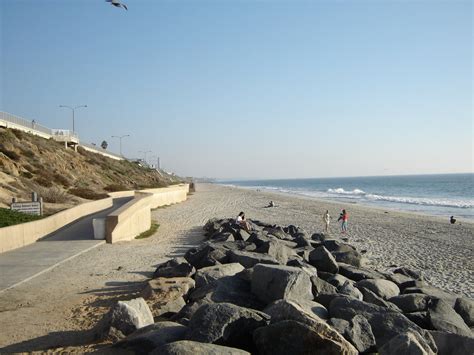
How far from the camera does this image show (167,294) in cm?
779

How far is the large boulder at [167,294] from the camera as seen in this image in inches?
279

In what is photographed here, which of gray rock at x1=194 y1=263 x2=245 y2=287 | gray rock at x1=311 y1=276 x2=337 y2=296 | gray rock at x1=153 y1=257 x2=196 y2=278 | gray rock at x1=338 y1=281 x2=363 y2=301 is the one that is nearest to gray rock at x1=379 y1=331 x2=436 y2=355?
gray rock at x1=311 y1=276 x2=337 y2=296

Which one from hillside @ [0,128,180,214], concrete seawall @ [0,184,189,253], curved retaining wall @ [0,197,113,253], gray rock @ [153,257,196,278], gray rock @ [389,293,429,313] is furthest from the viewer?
hillside @ [0,128,180,214]

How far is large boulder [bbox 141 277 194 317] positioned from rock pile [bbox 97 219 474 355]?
0.06 feet

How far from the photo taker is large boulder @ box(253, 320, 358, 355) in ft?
15.0

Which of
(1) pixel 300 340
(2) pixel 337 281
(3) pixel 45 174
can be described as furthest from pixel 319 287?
(3) pixel 45 174

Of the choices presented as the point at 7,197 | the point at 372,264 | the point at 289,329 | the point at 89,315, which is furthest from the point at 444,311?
the point at 7,197

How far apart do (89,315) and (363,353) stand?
4643mm

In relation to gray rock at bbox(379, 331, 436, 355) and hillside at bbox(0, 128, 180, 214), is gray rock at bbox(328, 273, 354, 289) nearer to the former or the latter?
gray rock at bbox(379, 331, 436, 355)

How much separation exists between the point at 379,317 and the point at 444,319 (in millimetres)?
1302

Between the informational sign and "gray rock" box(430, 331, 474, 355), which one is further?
the informational sign

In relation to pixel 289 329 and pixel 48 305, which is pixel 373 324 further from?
pixel 48 305

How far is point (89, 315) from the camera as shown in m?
7.52

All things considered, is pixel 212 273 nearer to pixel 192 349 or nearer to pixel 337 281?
pixel 337 281
